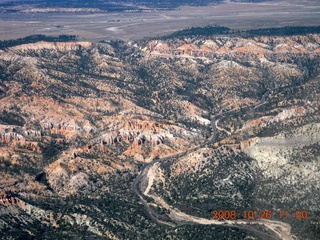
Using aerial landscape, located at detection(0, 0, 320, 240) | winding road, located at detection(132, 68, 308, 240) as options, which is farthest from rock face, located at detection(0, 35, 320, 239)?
winding road, located at detection(132, 68, 308, 240)

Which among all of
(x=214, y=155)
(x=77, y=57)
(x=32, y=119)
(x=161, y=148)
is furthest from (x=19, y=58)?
(x=214, y=155)

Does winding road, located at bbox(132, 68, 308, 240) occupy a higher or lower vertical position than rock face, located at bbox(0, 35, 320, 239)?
lower
